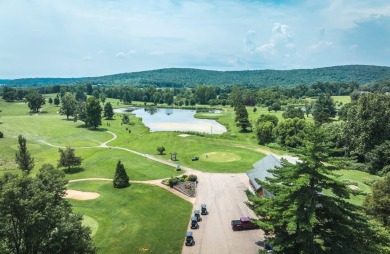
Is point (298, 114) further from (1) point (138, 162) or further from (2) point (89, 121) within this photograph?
(2) point (89, 121)

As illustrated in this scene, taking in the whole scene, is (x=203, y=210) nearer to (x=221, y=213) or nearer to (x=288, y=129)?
(x=221, y=213)

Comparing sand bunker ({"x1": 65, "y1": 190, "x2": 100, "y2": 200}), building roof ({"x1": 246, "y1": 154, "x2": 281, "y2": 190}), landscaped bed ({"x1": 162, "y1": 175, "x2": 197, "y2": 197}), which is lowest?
sand bunker ({"x1": 65, "y1": 190, "x2": 100, "y2": 200})

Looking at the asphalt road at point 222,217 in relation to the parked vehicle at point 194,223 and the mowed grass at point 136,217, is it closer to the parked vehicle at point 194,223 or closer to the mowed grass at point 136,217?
the parked vehicle at point 194,223

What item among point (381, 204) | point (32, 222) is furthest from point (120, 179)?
point (381, 204)

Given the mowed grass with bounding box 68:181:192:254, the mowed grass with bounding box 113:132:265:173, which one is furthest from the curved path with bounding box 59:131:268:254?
the mowed grass with bounding box 113:132:265:173

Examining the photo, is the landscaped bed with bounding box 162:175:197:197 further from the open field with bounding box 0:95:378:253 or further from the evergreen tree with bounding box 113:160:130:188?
the evergreen tree with bounding box 113:160:130:188

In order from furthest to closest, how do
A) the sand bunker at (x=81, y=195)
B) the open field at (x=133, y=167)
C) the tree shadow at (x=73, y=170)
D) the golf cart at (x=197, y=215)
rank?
the tree shadow at (x=73, y=170) < the sand bunker at (x=81, y=195) < the golf cart at (x=197, y=215) < the open field at (x=133, y=167)

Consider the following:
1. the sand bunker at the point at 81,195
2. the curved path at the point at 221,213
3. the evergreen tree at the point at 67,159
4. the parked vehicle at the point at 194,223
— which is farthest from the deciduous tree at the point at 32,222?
the evergreen tree at the point at 67,159
